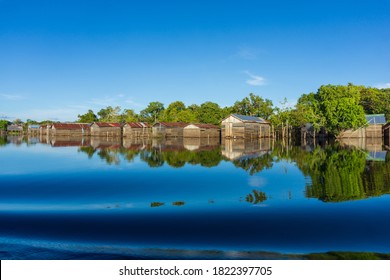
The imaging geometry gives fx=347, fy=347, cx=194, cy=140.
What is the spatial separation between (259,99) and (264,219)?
78762 millimetres

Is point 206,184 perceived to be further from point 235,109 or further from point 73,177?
point 235,109

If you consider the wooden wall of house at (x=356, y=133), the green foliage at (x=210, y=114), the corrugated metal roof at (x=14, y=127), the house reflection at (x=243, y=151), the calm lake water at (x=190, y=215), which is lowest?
the calm lake water at (x=190, y=215)

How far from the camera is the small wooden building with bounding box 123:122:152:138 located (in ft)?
274

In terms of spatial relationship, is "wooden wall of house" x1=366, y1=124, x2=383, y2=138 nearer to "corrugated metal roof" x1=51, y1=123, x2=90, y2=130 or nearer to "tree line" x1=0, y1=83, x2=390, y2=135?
"tree line" x1=0, y1=83, x2=390, y2=135

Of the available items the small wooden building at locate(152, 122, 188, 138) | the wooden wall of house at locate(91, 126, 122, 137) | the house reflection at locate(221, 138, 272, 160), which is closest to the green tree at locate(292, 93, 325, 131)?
the house reflection at locate(221, 138, 272, 160)

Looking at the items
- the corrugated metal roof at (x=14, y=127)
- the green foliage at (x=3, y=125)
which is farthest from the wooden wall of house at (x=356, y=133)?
the green foliage at (x=3, y=125)

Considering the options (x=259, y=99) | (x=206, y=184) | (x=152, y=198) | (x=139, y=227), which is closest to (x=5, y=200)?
(x=152, y=198)

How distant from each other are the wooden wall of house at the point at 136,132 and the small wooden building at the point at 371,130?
46260 millimetres

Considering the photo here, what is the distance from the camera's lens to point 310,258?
6.81 m

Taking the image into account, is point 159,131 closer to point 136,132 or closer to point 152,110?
point 136,132

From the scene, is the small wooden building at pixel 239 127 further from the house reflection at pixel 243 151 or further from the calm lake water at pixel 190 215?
the calm lake water at pixel 190 215

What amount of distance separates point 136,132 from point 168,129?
1157 centimetres

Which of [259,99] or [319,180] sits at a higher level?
[259,99]

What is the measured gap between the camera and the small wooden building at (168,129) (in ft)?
249
